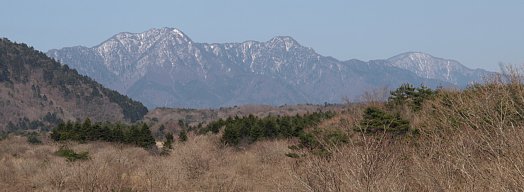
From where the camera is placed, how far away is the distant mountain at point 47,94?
147875mm

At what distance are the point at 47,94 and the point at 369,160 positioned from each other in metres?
160

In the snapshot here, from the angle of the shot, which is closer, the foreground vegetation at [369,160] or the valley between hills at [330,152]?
the foreground vegetation at [369,160]

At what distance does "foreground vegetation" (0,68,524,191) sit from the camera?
12.8m

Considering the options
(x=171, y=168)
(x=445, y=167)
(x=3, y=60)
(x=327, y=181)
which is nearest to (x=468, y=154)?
(x=445, y=167)

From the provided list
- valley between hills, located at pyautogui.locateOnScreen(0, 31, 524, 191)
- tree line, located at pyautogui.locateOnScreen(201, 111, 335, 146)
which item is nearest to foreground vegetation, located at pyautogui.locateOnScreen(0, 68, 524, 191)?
valley between hills, located at pyautogui.locateOnScreen(0, 31, 524, 191)

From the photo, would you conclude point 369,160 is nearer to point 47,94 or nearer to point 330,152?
point 330,152

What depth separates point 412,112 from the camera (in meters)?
41.2

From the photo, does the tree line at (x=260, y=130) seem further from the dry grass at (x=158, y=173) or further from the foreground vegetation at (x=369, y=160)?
the dry grass at (x=158, y=173)

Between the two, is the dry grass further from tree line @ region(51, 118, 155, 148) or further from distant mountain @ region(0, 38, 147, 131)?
distant mountain @ region(0, 38, 147, 131)

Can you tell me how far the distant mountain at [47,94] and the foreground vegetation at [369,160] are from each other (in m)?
103

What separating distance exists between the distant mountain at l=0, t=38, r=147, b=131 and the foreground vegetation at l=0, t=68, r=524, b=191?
102918 mm

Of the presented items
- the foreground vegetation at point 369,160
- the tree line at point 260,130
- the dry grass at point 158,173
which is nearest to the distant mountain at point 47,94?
the tree line at point 260,130

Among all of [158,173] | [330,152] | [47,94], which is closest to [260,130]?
[158,173]

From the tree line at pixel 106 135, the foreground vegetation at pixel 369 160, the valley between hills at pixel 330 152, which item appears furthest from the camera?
the tree line at pixel 106 135
